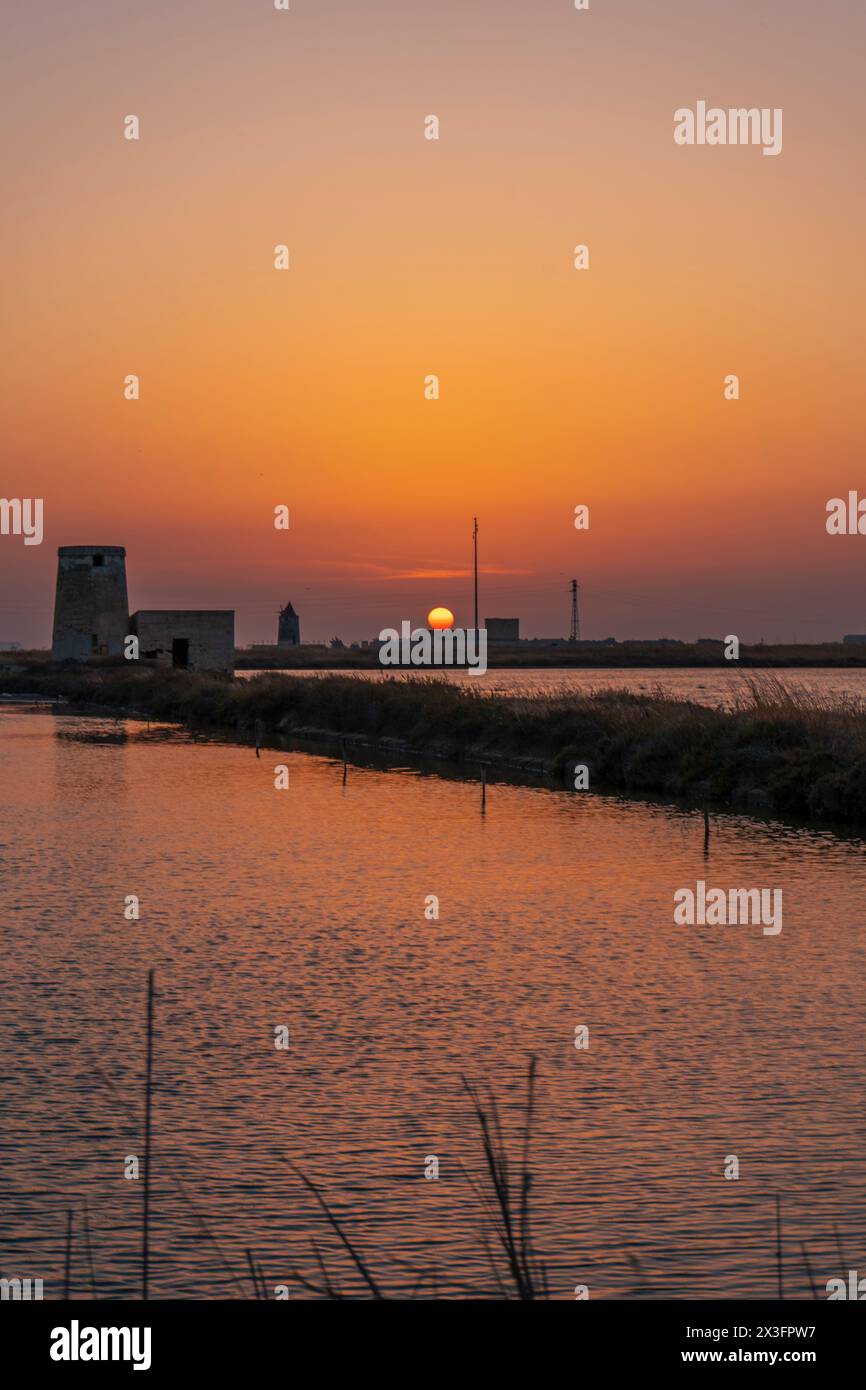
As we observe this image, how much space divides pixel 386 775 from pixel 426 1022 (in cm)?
2512

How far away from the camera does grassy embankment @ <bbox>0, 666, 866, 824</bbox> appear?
29719mm

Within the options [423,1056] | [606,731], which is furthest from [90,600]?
[423,1056]

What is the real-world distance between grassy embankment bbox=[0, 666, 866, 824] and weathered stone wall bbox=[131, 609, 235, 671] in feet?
75.9

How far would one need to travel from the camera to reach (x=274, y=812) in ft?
91.7

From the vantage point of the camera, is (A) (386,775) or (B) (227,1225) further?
(A) (386,775)

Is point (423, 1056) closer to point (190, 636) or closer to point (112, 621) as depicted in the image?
point (190, 636)

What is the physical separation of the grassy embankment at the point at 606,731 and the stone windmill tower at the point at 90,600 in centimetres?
2942

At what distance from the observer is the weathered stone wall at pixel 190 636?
299ft

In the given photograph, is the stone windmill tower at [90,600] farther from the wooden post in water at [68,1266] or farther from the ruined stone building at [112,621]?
the wooden post in water at [68,1266]

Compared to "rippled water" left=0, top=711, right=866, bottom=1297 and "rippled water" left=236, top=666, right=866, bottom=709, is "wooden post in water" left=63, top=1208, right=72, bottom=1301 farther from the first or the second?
"rippled water" left=236, top=666, right=866, bottom=709

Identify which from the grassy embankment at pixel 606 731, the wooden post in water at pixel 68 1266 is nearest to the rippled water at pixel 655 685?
the grassy embankment at pixel 606 731
